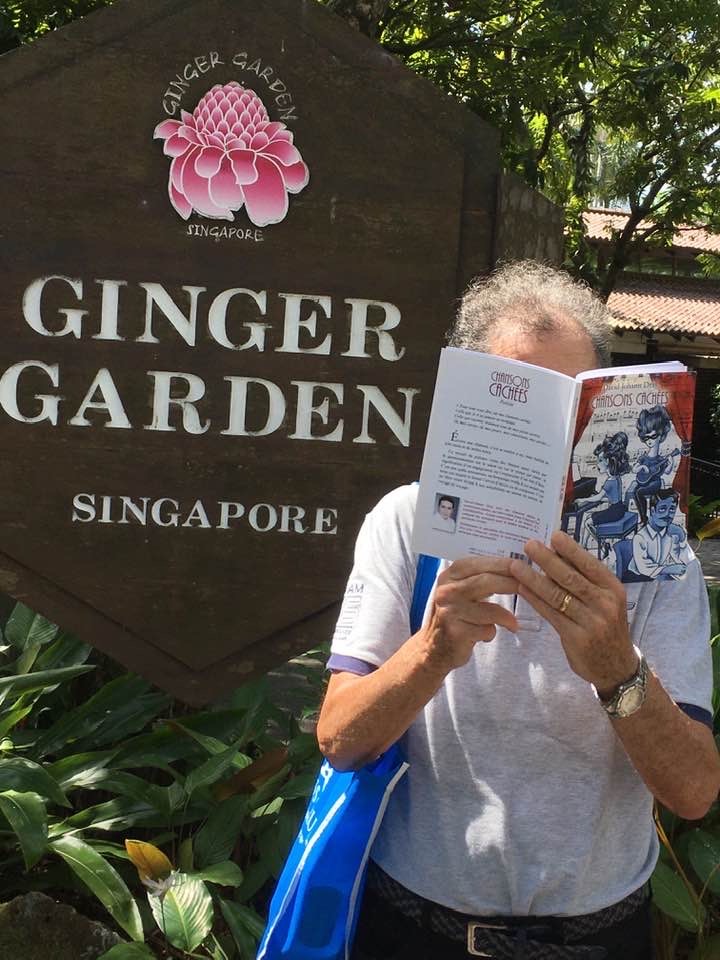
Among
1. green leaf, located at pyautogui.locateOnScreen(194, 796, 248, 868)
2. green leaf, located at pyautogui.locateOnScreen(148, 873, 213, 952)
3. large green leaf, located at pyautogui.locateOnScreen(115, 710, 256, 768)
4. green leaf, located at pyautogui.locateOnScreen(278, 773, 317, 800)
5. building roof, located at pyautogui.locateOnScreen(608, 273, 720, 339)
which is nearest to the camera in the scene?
green leaf, located at pyautogui.locateOnScreen(148, 873, 213, 952)

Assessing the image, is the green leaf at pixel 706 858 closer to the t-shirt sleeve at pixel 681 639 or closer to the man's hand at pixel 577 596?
the t-shirt sleeve at pixel 681 639

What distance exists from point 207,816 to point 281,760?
23cm

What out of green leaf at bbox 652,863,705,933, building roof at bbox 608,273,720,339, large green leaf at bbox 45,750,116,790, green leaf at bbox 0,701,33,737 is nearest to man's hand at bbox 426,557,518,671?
green leaf at bbox 652,863,705,933

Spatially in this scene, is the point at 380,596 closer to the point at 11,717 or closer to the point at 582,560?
the point at 582,560

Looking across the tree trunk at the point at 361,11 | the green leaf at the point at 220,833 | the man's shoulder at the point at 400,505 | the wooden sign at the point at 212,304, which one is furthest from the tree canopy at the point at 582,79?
the man's shoulder at the point at 400,505

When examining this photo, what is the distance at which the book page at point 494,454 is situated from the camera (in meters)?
1.37

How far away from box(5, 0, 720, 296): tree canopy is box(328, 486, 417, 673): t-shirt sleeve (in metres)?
3.43

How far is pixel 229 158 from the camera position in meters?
2.89

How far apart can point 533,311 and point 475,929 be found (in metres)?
0.85

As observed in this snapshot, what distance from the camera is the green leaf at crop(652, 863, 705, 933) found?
2555 millimetres

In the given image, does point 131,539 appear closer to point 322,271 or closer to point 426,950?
point 322,271

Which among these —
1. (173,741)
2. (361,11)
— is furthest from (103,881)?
(361,11)

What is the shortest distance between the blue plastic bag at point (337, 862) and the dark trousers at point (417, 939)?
36 millimetres

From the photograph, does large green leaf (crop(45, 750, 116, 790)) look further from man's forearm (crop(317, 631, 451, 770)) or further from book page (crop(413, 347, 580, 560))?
book page (crop(413, 347, 580, 560))
